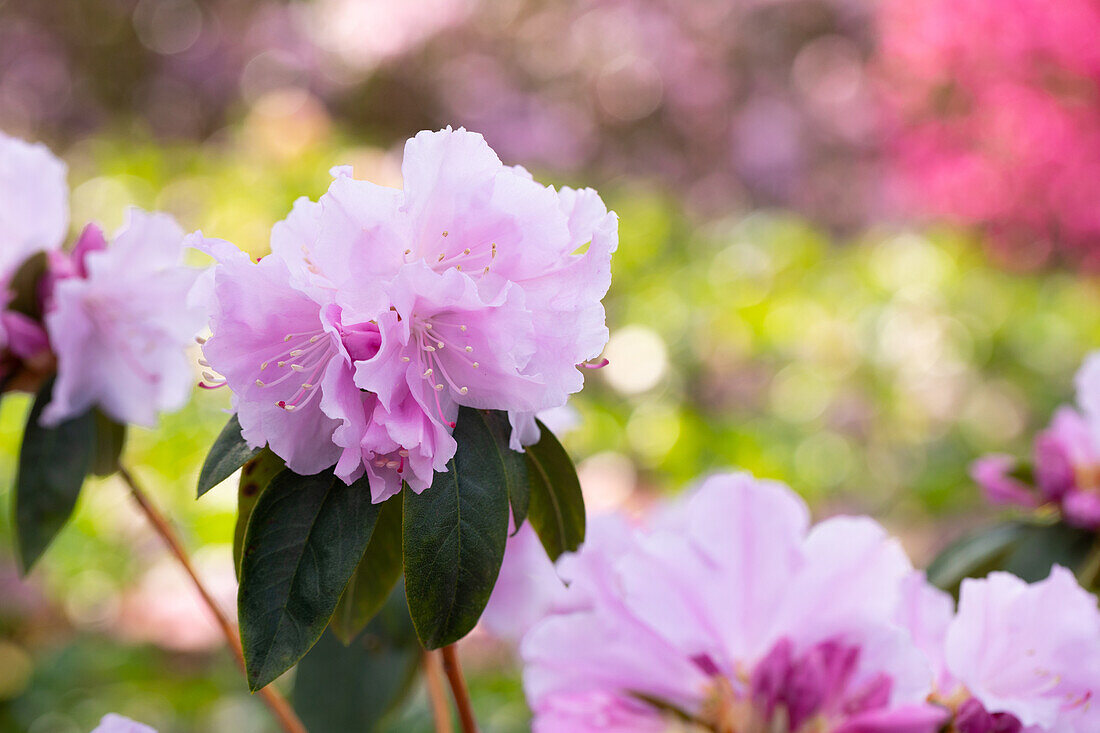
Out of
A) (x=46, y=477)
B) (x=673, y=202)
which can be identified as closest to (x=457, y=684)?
(x=46, y=477)

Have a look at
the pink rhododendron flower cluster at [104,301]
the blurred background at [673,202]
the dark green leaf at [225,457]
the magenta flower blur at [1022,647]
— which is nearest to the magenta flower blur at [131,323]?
the pink rhododendron flower cluster at [104,301]

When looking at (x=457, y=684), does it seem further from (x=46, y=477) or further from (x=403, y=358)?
(x=46, y=477)

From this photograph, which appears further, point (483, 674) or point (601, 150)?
point (601, 150)

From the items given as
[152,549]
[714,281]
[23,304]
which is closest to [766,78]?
[714,281]

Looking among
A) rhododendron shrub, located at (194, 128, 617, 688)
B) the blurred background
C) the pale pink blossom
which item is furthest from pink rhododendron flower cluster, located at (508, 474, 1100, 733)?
the blurred background

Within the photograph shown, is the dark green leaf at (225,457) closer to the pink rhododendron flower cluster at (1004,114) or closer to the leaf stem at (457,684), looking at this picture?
the leaf stem at (457,684)

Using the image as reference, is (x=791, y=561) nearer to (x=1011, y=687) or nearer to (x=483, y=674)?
(x=1011, y=687)

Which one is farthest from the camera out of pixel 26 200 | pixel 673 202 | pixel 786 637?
pixel 673 202
